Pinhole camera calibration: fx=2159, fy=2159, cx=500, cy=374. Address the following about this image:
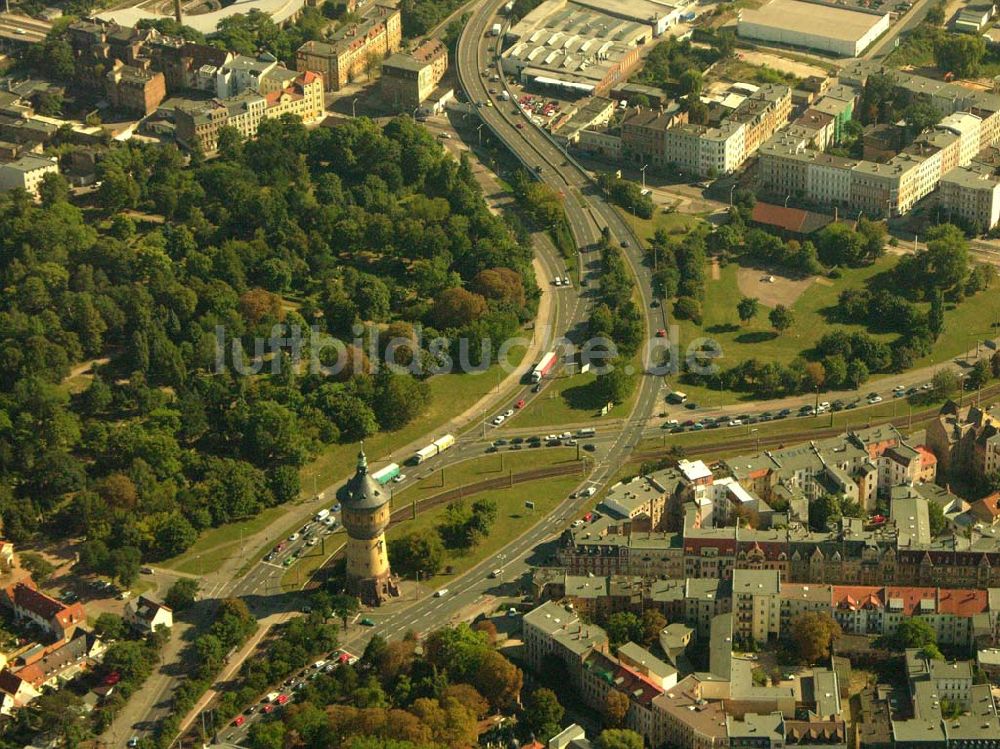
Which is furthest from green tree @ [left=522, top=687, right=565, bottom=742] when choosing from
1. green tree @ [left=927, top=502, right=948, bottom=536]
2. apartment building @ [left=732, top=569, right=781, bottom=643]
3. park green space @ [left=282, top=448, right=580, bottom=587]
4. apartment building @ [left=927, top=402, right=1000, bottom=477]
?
apartment building @ [left=927, top=402, right=1000, bottom=477]

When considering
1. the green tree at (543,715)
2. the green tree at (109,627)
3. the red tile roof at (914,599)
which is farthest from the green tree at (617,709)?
the green tree at (109,627)

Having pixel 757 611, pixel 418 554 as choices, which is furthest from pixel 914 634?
pixel 418 554

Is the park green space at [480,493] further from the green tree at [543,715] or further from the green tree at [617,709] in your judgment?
the green tree at [617,709]

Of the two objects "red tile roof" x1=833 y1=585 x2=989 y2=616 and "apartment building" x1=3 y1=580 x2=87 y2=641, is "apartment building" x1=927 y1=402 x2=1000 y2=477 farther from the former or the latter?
"apartment building" x1=3 y1=580 x2=87 y2=641

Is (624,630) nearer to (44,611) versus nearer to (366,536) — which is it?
(366,536)

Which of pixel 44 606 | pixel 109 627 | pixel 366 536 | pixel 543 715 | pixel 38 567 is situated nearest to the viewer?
pixel 543 715

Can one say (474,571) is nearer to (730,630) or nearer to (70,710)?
(730,630)
